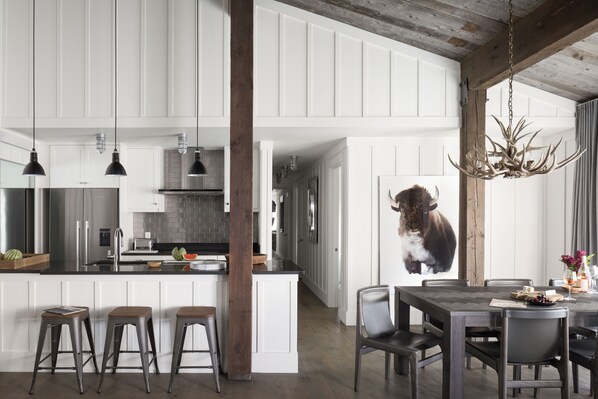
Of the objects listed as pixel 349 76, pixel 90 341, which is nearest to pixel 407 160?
pixel 349 76

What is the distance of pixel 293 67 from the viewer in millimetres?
4945

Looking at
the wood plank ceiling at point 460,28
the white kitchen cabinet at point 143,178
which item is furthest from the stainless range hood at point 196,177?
the wood plank ceiling at point 460,28

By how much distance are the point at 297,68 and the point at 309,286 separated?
195 inches

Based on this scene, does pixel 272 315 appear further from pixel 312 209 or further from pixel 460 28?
pixel 312 209

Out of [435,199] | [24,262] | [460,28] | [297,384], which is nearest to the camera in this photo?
[297,384]

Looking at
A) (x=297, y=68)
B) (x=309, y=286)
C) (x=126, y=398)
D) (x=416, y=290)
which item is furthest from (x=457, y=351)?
(x=309, y=286)

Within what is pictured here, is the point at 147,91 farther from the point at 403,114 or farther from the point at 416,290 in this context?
the point at 416,290

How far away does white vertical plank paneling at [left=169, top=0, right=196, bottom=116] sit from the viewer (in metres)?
4.95

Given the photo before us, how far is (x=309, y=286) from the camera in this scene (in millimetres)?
8766

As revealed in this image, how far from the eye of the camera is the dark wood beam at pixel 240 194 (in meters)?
3.88

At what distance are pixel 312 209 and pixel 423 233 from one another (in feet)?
9.04

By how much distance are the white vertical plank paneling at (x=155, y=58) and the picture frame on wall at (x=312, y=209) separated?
3440 mm

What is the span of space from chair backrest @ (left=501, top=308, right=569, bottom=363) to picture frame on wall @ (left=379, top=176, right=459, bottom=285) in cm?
264

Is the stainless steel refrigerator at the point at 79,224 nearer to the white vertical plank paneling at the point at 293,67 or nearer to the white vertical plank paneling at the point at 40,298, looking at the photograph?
the white vertical plank paneling at the point at 40,298
